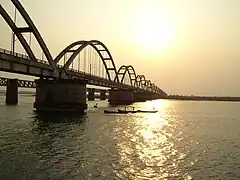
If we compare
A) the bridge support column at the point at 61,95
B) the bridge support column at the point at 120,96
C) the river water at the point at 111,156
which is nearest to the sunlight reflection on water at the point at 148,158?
the river water at the point at 111,156

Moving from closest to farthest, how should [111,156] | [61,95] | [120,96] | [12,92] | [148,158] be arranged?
[148,158], [111,156], [61,95], [12,92], [120,96]

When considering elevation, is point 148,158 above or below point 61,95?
below

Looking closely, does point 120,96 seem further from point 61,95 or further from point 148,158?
point 148,158

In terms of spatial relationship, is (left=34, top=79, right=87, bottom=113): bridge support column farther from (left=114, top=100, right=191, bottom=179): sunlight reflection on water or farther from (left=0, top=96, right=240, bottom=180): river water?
(left=114, top=100, right=191, bottom=179): sunlight reflection on water

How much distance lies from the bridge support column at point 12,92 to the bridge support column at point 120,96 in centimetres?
4501

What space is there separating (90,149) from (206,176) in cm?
1279

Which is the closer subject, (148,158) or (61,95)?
(148,158)

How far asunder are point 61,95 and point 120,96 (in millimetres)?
81399

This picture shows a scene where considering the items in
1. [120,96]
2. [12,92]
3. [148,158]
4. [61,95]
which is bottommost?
[148,158]

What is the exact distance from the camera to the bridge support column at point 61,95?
78.5 meters

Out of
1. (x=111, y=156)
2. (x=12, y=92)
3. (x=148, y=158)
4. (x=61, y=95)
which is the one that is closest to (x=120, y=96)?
(x=12, y=92)

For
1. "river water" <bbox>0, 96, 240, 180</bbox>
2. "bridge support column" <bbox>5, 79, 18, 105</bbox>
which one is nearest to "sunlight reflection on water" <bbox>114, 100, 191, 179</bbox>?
"river water" <bbox>0, 96, 240, 180</bbox>

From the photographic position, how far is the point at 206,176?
23906 mm

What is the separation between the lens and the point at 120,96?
159500 mm
